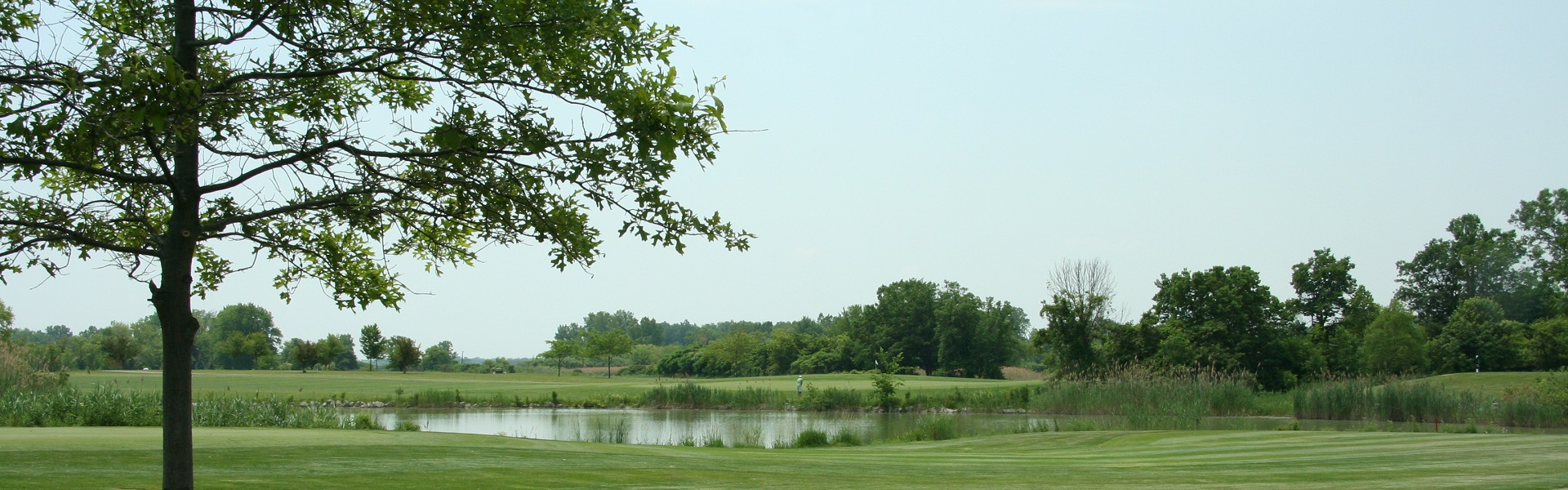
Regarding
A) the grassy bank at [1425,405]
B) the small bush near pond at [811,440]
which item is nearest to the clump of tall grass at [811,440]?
the small bush near pond at [811,440]

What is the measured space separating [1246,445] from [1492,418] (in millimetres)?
15707

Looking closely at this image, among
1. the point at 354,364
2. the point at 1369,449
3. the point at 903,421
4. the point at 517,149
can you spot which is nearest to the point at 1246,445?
the point at 1369,449

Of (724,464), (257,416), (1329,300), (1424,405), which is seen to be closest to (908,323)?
(1329,300)

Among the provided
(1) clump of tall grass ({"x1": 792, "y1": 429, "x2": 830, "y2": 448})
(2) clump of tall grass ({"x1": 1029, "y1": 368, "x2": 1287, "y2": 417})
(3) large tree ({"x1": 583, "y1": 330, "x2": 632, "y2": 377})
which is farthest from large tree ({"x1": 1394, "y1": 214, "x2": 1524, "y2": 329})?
(1) clump of tall grass ({"x1": 792, "y1": 429, "x2": 830, "y2": 448})

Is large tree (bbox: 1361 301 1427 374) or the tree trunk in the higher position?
the tree trunk

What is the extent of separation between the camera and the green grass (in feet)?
31.1

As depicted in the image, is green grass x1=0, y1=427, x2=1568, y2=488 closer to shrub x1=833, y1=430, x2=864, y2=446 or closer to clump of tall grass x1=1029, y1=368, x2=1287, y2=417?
shrub x1=833, y1=430, x2=864, y2=446

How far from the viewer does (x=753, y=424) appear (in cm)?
3300

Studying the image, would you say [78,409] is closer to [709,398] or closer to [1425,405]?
[709,398]

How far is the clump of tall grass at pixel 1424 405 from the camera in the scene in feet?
88.3

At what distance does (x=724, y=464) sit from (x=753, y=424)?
20592mm

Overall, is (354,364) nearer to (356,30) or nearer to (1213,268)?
(1213,268)

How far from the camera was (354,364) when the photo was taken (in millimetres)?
113688

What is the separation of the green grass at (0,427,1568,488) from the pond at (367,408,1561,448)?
7.60 m
